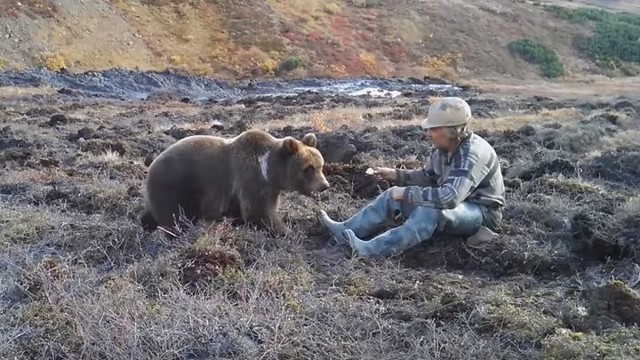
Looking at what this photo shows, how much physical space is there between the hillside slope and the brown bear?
1325 inches

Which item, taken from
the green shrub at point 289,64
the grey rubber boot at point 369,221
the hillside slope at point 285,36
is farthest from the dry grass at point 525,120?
the green shrub at point 289,64

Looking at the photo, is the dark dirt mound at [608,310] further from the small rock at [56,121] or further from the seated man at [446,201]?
the small rock at [56,121]

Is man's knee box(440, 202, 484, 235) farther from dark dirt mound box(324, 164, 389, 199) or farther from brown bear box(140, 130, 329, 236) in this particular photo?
dark dirt mound box(324, 164, 389, 199)

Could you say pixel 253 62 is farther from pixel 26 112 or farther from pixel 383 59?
pixel 26 112

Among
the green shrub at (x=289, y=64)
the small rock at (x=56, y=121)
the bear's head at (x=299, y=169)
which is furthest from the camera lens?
the green shrub at (x=289, y=64)

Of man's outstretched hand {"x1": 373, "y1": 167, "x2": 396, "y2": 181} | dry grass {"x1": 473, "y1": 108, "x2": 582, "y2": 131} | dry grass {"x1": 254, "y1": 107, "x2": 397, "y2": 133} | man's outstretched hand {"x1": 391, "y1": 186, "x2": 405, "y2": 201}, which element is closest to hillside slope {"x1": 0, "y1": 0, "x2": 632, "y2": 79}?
dry grass {"x1": 254, "y1": 107, "x2": 397, "y2": 133}

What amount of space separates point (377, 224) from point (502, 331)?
2.59 metres

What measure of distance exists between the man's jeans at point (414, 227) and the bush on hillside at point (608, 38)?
5422cm

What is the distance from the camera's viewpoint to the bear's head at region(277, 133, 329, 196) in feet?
26.0

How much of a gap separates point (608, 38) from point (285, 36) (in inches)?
962

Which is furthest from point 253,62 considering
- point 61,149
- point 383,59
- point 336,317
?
point 336,317

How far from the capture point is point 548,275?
6848 millimetres

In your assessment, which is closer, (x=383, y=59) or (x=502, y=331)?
(x=502, y=331)

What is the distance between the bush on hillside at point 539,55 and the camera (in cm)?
5634
